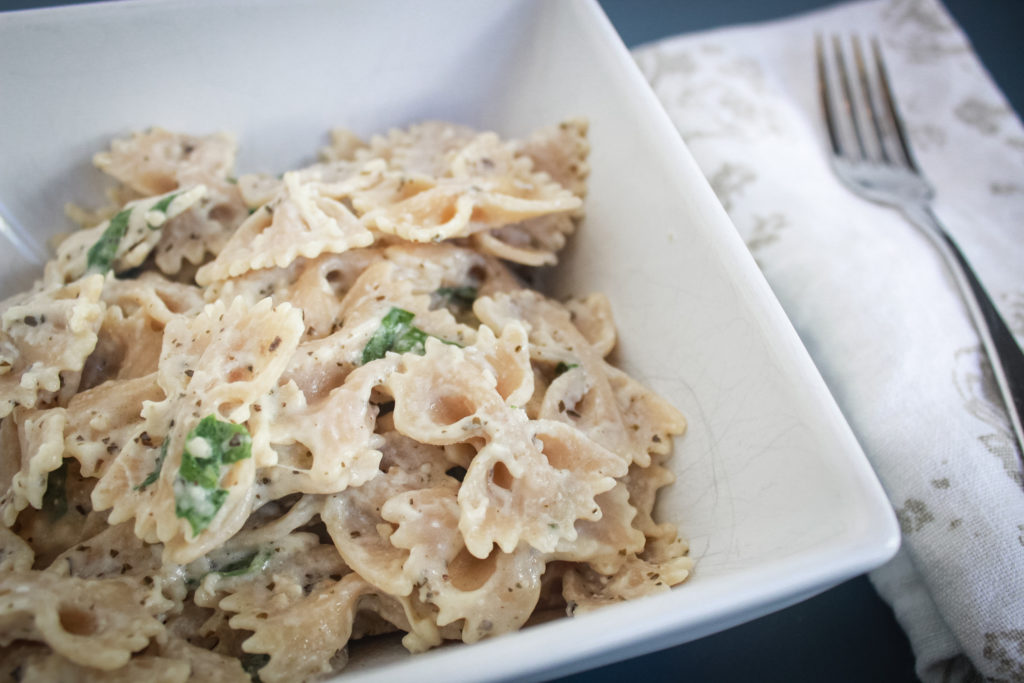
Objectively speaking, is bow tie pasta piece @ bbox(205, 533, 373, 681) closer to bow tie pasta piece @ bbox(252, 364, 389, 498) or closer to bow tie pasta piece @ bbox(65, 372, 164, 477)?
bow tie pasta piece @ bbox(252, 364, 389, 498)

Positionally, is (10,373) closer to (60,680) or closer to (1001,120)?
(60,680)

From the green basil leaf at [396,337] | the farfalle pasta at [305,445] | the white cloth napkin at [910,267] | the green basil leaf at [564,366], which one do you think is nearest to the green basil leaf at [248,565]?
the farfalle pasta at [305,445]

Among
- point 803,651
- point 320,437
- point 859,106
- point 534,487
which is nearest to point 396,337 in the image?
point 320,437

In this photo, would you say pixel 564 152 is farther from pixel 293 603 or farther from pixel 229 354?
pixel 293 603

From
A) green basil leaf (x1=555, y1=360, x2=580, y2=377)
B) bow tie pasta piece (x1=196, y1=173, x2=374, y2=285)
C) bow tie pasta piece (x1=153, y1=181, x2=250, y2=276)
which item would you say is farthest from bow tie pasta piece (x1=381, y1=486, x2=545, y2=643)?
bow tie pasta piece (x1=153, y1=181, x2=250, y2=276)

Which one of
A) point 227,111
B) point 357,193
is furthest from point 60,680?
point 227,111
